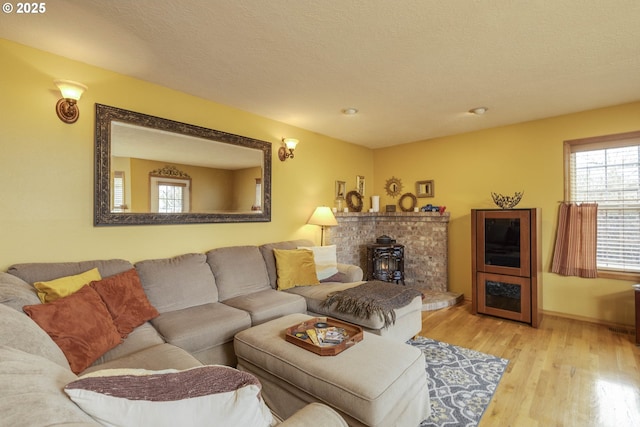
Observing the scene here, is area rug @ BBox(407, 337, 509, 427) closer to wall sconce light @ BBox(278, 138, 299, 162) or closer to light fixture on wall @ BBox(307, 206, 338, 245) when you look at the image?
light fixture on wall @ BBox(307, 206, 338, 245)

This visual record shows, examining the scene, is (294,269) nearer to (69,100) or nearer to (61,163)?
(61,163)

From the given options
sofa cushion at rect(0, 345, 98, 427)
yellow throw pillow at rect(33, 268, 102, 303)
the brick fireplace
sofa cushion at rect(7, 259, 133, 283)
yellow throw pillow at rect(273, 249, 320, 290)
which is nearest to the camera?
sofa cushion at rect(0, 345, 98, 427)

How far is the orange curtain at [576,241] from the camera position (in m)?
3.47

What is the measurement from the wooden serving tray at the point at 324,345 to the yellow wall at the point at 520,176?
3090 millimetres

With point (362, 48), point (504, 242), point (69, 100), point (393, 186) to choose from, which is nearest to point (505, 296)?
point (504, 242)

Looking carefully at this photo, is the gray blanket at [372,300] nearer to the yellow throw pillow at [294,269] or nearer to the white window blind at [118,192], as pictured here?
the yellow throw pillow at [294,269]

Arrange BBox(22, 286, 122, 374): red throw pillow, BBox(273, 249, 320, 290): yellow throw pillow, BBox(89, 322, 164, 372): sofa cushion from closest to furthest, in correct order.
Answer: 1. BBox(22, 286, 122, 374): red throw pillow
2. BBox(89, 322, 164, 372): sofa cushion
3. BBox(273, 249, 320, 290): yellow throw pillow

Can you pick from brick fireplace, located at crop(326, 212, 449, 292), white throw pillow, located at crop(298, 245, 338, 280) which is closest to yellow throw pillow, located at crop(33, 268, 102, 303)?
white throw pillow, located at crop(298, 245, 338, 280)

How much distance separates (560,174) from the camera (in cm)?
369

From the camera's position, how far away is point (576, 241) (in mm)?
3551

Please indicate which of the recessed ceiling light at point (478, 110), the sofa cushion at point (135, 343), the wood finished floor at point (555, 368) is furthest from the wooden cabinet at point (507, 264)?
the sofa cushion at point (135, 343)

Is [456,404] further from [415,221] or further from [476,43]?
[415,221]

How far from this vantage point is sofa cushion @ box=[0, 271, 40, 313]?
162 centimetres

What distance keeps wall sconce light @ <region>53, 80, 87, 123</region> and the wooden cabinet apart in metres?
4.23
